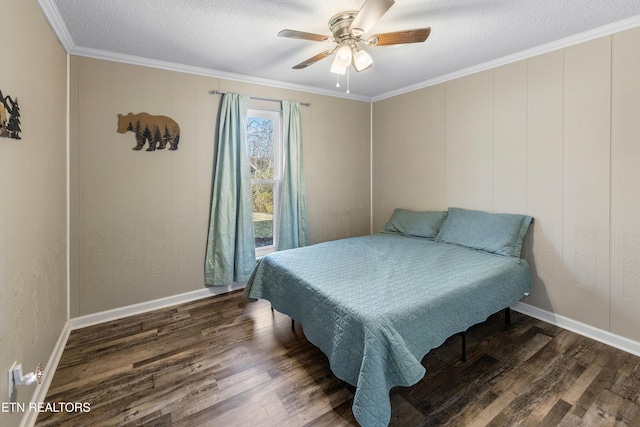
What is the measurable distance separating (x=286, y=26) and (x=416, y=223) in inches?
94.5

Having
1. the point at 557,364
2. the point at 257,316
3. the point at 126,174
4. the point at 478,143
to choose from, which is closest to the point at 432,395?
the point at 557,364

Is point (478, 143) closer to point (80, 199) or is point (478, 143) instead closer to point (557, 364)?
point (557, 364)

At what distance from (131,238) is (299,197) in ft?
5.99

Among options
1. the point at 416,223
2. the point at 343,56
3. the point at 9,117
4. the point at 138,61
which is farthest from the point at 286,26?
the point at 416,223

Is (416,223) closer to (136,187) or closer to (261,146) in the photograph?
(261,146)

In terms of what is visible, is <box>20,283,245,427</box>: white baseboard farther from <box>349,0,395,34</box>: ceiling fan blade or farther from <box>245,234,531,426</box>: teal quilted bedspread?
<box>349,0,395,34</box>: ceiling fan blade

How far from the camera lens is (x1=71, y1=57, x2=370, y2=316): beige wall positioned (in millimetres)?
2561

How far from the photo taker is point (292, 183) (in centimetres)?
356

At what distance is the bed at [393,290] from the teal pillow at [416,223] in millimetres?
14

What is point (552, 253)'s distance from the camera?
2.60m

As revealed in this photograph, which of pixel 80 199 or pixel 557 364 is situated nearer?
pixel 557 364

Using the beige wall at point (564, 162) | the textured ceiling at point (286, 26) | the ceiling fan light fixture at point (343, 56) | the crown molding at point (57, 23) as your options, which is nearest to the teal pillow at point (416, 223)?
the beige wall at point (564, 162)

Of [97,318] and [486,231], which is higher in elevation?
[486,231]

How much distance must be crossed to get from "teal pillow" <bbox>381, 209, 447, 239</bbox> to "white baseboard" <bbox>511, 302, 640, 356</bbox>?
1.08m
